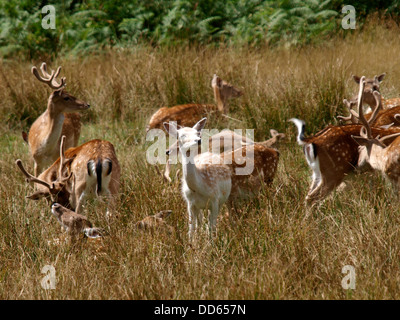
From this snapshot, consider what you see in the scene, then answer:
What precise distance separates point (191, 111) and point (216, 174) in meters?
3.03

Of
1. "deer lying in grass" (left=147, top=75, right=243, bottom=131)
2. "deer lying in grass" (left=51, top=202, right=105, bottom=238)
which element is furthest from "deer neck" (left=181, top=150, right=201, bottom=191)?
"deer lying in grass" (left=147, top=75, right=243, bottom=131)

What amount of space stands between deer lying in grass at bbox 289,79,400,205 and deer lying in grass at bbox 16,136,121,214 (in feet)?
5.36

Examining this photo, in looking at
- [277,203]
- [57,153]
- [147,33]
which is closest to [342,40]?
[147,33]

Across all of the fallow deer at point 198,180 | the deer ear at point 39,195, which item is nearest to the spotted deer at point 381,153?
the fallow deer at point 198,180

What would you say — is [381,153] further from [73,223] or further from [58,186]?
[58,186]

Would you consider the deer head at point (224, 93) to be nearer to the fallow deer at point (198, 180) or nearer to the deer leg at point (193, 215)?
the fallow deer at point (198, 180)

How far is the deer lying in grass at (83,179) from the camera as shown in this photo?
5.32 m

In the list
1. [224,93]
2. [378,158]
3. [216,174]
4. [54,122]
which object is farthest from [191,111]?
[378,158]

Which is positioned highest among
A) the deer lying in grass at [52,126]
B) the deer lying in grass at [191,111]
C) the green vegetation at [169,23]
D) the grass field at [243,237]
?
the green vegetation at [169,23]

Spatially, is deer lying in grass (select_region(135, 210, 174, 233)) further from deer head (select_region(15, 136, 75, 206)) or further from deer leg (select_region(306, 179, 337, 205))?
deer leg (select_region(306, 179, 337, 205))

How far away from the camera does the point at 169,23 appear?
12.8 m

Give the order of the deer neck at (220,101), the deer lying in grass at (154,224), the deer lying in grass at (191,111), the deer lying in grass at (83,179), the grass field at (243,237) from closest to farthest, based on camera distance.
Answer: the grass field at (243,237) → the deer lying in grass at (154,224) → the deer lying in grass at (83,179) → the deer lying in grass at (191,111) → the deer neck at (220,101)

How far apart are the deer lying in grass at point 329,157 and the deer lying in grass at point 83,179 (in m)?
1.63

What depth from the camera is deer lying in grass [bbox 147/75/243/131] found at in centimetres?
790
